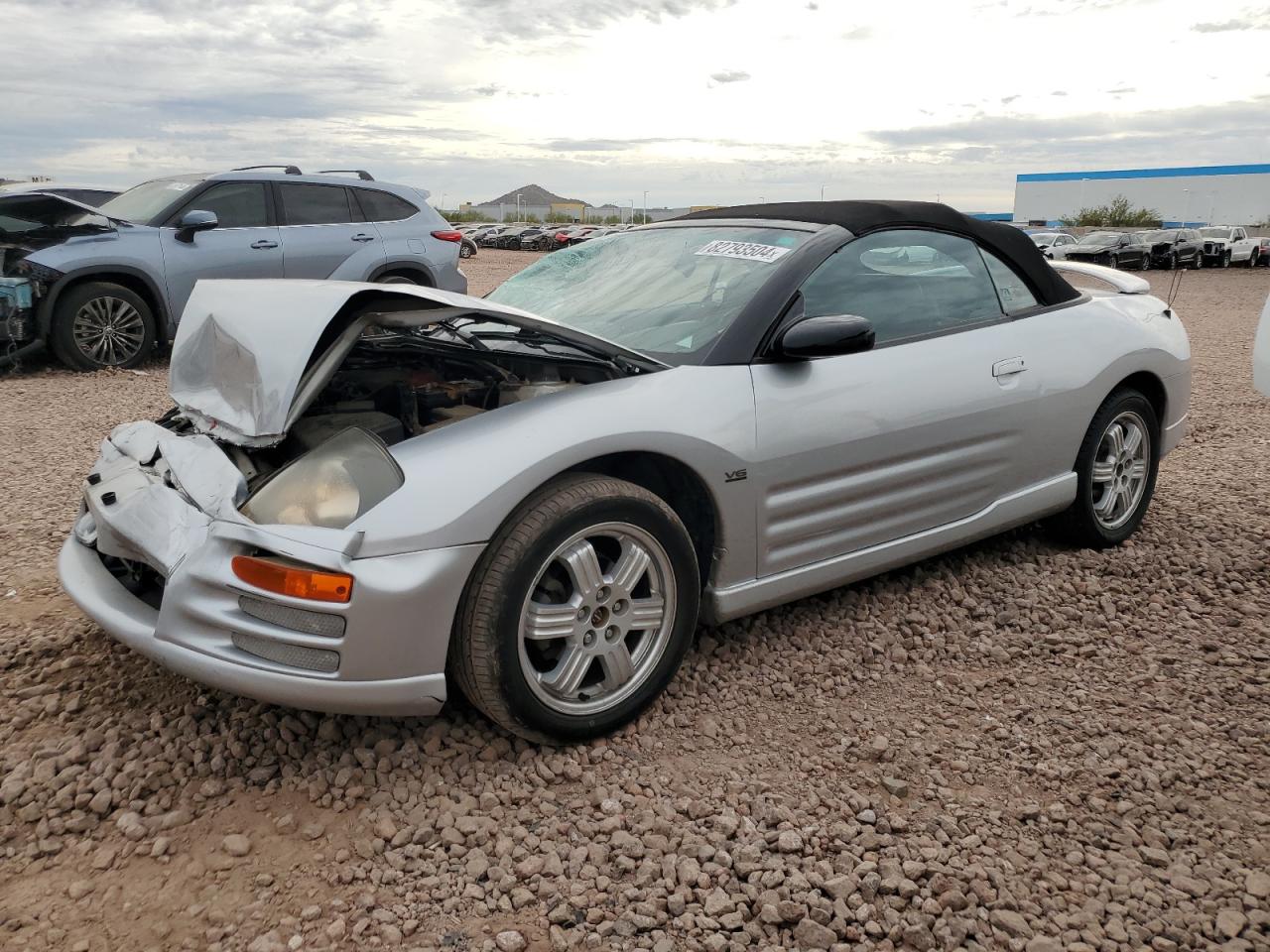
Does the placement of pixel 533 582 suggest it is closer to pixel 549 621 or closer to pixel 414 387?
pixel 549 621

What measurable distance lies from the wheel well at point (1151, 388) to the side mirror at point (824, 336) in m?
1.82

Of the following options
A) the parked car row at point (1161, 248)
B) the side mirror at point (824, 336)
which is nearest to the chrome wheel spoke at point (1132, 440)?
the side mirror at point (824, 336)

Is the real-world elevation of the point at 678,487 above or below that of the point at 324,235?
below

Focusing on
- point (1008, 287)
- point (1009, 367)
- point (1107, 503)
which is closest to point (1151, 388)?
point (1107, 503)

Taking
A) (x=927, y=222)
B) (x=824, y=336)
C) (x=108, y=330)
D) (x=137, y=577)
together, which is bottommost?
(x=137, y=577)

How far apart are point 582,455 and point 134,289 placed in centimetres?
760

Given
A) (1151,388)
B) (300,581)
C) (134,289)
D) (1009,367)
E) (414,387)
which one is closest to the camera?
(300,581)

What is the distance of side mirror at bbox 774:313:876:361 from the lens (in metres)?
3.08

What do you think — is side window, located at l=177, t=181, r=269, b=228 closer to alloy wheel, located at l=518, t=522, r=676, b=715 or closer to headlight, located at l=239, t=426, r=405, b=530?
headlight, located at l=239, t=426, r=405, b=530

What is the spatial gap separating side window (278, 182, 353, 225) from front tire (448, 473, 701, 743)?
7847mm

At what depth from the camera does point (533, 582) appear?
263 cm

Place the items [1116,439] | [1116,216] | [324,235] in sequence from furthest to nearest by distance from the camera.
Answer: [1116,216], [324,235], [1116,439]

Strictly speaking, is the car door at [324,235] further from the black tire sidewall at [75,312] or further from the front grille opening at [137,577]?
the front grille opening at [137,577]

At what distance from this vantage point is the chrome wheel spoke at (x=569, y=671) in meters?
2.78
